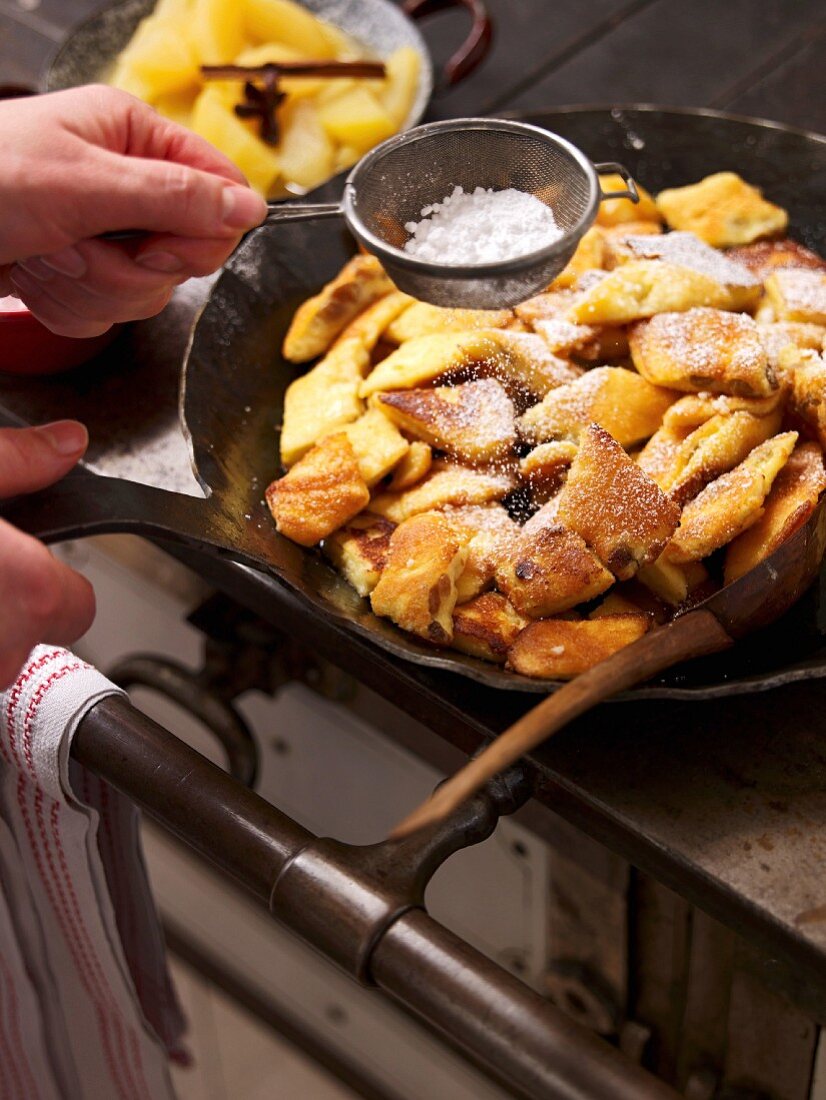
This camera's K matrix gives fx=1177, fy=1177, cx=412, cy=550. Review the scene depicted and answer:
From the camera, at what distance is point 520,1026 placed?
0.68m

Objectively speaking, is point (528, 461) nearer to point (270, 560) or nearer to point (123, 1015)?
point (270, 560)

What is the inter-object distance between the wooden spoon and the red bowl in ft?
2.10

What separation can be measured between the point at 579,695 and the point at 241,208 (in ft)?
1.40

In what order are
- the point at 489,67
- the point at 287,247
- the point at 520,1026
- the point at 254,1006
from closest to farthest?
the point at 520,1026
the point at 287,247
the point at 489,67
the point at 254,1006

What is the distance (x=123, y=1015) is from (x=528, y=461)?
0.66m

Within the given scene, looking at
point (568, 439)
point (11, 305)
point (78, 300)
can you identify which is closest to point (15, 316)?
point (11, 305)

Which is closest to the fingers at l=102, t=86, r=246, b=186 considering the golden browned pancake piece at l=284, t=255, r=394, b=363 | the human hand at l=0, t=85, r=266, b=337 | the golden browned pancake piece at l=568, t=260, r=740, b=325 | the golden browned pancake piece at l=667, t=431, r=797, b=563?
the human hand at l=0, t=85, r=266, b=337

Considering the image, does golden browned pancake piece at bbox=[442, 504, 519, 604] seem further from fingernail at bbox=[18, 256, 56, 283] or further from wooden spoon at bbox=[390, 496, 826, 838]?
fingernail at bbox=[18, 256, 56, 283]

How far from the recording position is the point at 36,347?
1.16 metres

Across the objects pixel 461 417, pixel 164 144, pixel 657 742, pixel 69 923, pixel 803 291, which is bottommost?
pixel 69 923

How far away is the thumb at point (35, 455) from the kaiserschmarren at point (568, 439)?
228 millimetres

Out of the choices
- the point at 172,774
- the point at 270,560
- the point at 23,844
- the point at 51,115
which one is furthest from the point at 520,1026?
the point at 51,115

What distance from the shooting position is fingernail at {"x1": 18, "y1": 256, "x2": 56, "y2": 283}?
91 cm

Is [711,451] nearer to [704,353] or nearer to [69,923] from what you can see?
[704,353]
